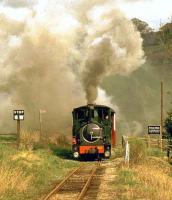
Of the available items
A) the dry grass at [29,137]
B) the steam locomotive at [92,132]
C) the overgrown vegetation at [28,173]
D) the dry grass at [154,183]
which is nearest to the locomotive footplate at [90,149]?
the steam locomotive at [92,132]

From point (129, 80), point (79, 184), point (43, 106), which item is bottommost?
point (79, 184)

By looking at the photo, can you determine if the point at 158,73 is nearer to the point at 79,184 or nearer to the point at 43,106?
the point at 43,106

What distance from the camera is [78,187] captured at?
59.9 ft

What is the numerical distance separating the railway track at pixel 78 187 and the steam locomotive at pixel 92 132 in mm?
6406

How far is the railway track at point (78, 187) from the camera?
621 inches

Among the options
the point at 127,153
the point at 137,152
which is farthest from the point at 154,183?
the point at 137,152

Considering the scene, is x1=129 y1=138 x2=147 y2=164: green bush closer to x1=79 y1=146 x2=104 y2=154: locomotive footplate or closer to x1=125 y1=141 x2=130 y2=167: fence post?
x1=125 y1=141 x2=130 y2=167: fence post

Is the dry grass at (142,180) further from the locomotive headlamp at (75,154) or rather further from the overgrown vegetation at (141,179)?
the locomotive headlamp at (75,154)

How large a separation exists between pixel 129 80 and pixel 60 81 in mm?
31124

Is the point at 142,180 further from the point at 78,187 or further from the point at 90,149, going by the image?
the point at 90,149

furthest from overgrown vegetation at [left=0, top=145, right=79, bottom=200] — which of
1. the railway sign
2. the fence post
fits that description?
the fence post

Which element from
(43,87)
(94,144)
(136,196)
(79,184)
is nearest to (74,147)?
(94,144)

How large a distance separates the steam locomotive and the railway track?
252 inches

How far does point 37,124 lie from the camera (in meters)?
50.0
